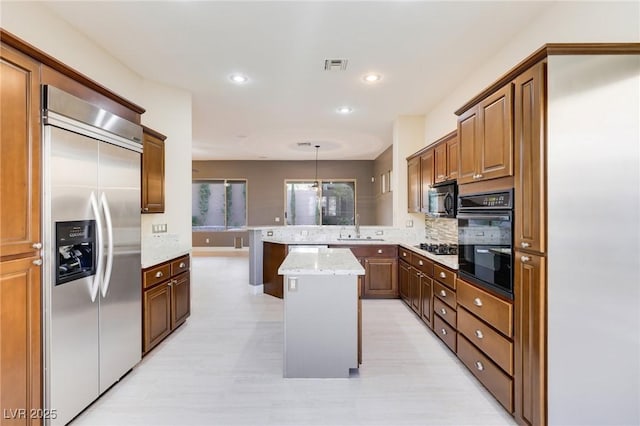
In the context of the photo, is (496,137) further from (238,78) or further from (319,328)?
(238,78)

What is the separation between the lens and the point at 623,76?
5.25 feet

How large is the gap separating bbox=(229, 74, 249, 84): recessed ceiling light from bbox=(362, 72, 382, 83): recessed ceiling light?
1365 mm

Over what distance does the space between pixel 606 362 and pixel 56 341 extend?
314 cm

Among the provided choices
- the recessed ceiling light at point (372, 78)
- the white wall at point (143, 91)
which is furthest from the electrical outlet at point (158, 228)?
the recessed ceiling light at point (372, 78)

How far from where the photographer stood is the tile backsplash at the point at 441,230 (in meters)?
4.03

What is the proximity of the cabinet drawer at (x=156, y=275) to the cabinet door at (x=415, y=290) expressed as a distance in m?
2.84

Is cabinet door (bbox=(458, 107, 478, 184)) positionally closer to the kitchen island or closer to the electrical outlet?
the kitchen island

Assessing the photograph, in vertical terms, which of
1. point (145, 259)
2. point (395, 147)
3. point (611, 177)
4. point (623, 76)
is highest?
point (395, 147)

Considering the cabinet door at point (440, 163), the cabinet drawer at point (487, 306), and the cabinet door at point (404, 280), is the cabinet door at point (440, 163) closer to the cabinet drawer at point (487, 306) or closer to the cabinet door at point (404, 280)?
the cabinet door at point (404, 280)

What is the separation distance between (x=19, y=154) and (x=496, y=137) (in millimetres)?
2881

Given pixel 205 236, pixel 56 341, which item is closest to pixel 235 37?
pixel 56 341

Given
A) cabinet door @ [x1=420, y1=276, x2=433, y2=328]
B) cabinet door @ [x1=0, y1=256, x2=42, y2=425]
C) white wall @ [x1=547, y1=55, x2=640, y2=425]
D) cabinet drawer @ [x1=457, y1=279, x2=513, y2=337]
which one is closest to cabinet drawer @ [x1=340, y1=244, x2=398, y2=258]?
cabinet door @ [x1=420, y1=276, x2=433, y2=328]

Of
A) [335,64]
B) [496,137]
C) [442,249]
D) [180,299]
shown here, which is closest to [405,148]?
[442,249]

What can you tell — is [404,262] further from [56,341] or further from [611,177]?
[56,341]
